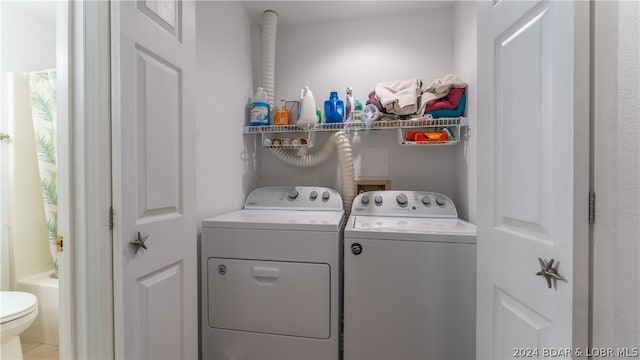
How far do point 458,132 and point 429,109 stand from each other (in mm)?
261

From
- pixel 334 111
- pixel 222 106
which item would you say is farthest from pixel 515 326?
pixel 222 106

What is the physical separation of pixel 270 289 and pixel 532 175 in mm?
1290

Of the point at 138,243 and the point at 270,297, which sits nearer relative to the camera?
the point at 138,243

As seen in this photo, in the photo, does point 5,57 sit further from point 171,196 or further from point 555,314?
point 555,314

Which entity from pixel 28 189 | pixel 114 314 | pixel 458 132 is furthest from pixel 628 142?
pixel 28 189

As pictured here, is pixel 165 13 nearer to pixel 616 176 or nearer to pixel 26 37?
pixel 616 176

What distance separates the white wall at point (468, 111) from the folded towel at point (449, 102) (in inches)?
2.8

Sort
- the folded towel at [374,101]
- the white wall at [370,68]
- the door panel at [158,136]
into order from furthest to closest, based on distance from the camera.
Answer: the white wall at [370,68] < the folded towel at [374,101] < the door panel at [158,136]

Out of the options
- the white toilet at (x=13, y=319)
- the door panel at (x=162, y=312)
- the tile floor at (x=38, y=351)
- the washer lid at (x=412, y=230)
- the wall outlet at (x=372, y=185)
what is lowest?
the tile floor at (x=38, y=351)

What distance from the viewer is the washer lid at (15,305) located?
141 cm

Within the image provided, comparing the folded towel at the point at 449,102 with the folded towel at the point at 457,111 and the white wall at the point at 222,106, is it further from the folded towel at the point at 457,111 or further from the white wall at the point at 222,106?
the white wall at the point at 222,106

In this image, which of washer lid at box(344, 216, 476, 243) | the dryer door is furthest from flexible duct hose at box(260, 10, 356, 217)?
the dryer door

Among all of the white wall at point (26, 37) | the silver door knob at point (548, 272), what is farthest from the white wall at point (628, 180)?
the white wall at point (26, 37)

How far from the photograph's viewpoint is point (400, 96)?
1907 mm
